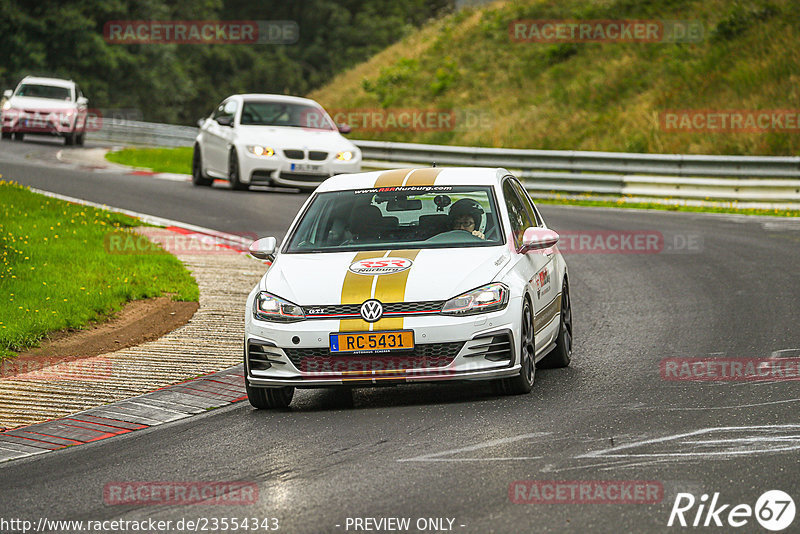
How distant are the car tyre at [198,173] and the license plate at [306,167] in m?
2.80

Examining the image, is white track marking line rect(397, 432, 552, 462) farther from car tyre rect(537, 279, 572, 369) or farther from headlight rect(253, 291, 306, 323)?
car tyre rect(537, 279, 572, 369)

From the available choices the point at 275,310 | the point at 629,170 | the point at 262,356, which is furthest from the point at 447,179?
the point at 629,170

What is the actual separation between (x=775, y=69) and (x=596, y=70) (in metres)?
5.94

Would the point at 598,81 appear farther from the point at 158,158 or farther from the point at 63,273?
the point at 63,273

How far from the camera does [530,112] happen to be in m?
32.8

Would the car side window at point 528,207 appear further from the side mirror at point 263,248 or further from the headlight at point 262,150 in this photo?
the headlight at point 262,150

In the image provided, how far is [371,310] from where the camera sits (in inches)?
→ 324

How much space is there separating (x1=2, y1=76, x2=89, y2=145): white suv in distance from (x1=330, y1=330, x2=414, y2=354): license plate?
2777 cm

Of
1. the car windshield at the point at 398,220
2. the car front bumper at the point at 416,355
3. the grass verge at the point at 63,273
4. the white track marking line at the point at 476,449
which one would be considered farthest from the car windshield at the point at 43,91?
the white track marking line at the point at 476,449

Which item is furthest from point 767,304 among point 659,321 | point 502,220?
point 502,220

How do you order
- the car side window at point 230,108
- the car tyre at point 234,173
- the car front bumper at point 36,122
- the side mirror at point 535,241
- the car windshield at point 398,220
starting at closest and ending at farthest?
the side mirror at point 535,241 < the car windshield at point 398,220 < the car tyre at point 234,173 < the car side window at point 230,108 < the car front bumper at point 36,122

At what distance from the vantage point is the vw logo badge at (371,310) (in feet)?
26.9

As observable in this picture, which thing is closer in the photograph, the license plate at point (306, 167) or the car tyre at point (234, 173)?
the license plate at point (306, 167)

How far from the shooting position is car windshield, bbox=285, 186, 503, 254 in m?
9.19
